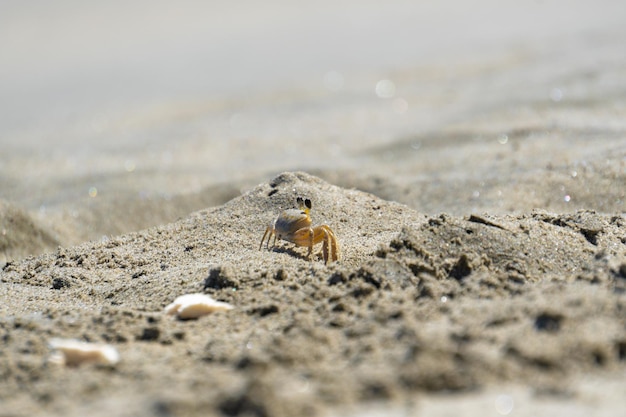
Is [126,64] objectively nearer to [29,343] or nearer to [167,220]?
[167,220]

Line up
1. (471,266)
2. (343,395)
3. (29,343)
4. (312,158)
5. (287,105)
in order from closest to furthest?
1. (343,395)
2. (29,343)
3. (471,266)
4. (312,158)
5. (287,105)

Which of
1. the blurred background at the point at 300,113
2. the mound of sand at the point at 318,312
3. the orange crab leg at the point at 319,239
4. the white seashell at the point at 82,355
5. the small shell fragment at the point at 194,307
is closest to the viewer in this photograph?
the mound of sand at the point at 318,312

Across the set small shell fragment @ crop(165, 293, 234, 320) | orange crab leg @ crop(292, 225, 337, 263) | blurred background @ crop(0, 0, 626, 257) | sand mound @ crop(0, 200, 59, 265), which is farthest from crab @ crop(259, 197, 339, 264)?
sand mound @ crop(0, 200, 59, 265)

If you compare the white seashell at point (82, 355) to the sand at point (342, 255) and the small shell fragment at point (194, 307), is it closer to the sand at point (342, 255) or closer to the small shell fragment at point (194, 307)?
the sand at point (342, 255)

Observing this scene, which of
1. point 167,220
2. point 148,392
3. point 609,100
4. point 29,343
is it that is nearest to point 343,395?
point 148,392

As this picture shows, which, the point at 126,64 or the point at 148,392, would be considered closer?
the point at 148,392

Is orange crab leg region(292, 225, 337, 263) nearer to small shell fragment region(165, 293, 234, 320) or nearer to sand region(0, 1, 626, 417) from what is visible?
sand region(0, 1, 626, 417)

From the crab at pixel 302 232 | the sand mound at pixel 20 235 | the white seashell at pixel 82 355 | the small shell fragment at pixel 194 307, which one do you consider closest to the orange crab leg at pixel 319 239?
the crab at pixel 302 232
